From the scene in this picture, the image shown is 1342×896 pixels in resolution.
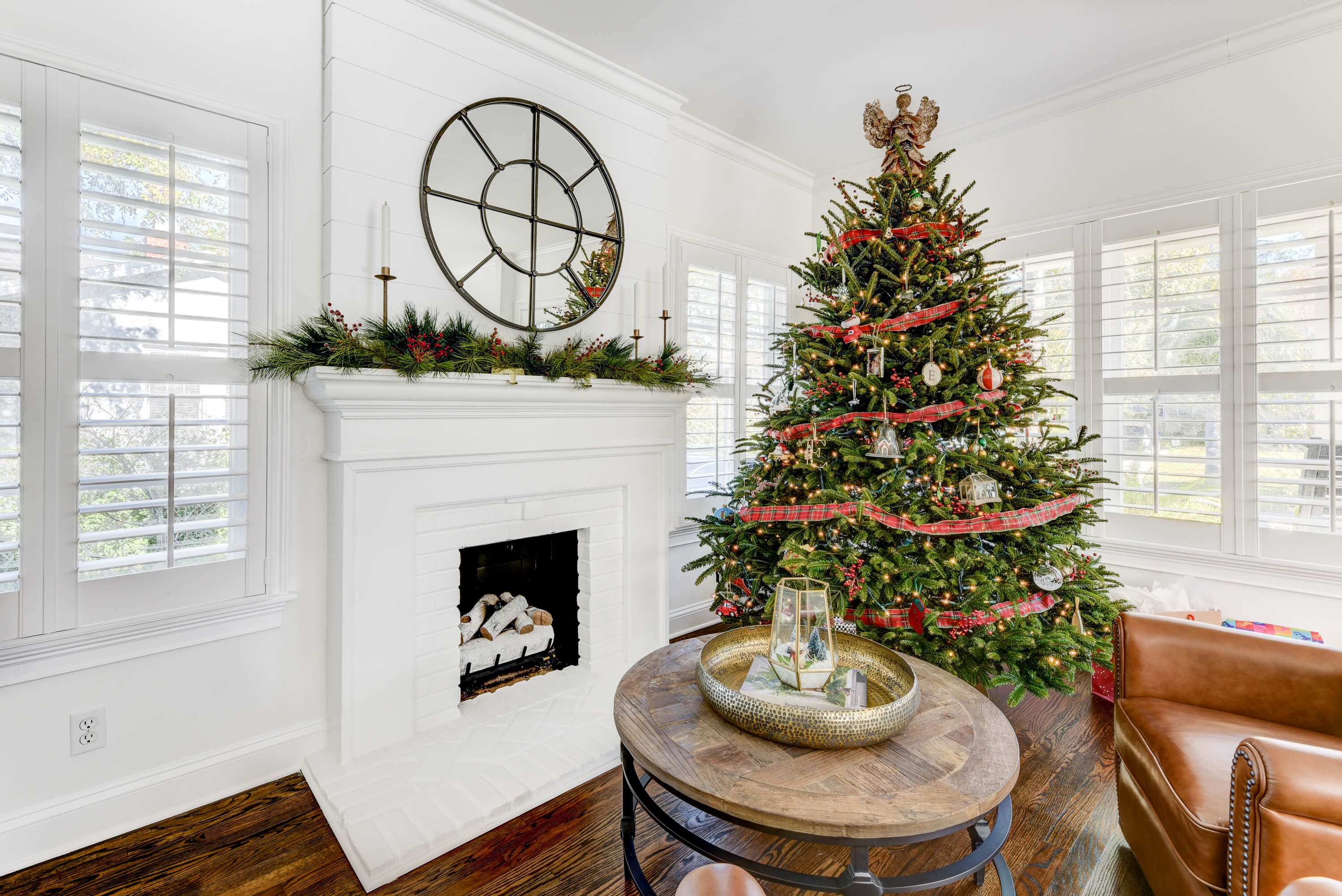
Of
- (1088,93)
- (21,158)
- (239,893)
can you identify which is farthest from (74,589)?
(1088,93)

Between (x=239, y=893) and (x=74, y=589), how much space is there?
0.93 meters

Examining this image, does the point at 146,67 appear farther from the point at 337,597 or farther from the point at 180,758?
the point at 180,758

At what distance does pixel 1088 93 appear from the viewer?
2.78m

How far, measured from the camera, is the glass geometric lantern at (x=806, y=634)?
4.07 ft

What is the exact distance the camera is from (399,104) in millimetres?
2053

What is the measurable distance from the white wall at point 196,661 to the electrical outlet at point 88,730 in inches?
0.5

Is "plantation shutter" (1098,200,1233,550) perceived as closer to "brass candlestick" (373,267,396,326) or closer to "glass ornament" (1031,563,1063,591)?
"glass ornament" (1031,563,1063,591)

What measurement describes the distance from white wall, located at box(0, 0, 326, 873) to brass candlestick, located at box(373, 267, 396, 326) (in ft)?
0.66

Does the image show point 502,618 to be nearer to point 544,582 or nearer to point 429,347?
point 544,582

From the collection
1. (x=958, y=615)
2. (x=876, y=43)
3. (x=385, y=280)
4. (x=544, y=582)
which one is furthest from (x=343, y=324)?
(x=876, y=43)

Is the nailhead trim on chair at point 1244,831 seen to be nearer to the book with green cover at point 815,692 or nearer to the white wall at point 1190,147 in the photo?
the book with green cover at point 815,692

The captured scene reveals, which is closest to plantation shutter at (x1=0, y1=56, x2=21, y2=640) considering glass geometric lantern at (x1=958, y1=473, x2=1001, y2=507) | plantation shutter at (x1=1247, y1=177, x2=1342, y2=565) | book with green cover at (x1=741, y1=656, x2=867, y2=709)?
book with green cover at (x1=741, y1=656, x2=867, y2=709)

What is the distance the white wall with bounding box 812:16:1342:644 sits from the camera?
2.31m

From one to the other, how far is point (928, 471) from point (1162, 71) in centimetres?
223
